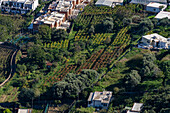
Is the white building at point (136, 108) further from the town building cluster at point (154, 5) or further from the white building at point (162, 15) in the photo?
the town building cluster at point (154, 5)

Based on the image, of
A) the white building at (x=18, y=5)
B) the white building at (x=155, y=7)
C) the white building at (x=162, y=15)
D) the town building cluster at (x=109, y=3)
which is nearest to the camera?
the white building at (x=162, y=15)

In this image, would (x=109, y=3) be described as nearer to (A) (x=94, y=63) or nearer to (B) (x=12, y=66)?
(A) (x=94, y=63)

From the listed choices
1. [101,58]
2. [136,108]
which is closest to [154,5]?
[101,58]

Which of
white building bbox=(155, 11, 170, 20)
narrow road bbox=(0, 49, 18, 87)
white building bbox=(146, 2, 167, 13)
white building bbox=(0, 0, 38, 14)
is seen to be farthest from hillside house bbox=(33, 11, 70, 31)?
white building bbox=(155, 11, 170, 20)

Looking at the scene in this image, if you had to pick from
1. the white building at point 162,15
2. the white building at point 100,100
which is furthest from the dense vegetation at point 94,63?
the white building at point 162,15

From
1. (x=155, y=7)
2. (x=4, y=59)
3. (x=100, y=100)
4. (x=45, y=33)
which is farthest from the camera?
(x=155, y=7)

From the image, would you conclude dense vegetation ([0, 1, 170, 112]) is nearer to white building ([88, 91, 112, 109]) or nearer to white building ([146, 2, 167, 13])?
white building ([88, 91, 112, 109])

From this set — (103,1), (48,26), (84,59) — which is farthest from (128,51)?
(103,1)
